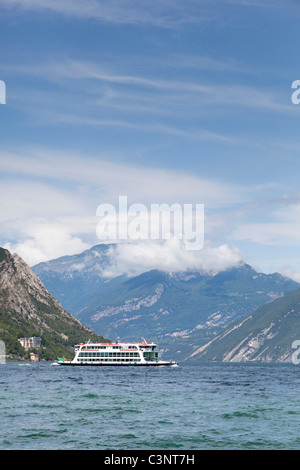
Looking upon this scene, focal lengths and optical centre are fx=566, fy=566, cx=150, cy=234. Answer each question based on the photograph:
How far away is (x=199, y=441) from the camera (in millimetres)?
54469

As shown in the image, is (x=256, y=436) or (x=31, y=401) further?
(x=31, y=401)

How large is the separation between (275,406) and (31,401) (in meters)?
39.4
